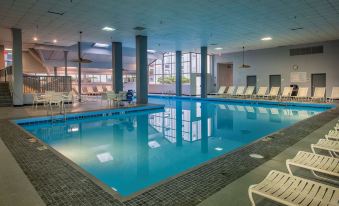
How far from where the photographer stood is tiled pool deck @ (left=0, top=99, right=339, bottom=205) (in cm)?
233

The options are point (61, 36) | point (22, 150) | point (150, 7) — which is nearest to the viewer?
point (22, 150)

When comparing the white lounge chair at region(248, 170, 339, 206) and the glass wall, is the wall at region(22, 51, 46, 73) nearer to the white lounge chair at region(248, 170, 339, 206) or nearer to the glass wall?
the glass wall

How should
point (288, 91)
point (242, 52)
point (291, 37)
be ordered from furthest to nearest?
point (242, 52) < point (288, 91) < point (291, 37)

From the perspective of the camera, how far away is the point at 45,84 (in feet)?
37.9

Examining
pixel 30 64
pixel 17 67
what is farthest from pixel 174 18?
pixel 30 64

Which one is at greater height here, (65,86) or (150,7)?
(150,7)

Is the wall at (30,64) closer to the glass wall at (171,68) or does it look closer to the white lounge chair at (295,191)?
the glass wall at (171,68)

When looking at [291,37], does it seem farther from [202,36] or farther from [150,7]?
[150,7]

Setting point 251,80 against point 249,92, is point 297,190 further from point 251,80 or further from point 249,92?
point 251,80

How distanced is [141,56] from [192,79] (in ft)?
24.6

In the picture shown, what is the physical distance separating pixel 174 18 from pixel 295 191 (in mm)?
7502

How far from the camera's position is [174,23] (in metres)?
9.09

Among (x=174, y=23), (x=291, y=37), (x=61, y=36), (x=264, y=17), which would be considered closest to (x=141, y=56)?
(x=174, y=23)

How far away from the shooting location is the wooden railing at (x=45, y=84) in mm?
11219
